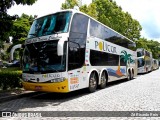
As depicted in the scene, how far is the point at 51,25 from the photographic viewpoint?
10.8 metres

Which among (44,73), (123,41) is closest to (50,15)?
(44,73)

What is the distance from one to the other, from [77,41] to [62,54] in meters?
2.18

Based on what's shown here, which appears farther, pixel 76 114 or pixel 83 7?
pixel 83 7

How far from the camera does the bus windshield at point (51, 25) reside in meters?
10.5

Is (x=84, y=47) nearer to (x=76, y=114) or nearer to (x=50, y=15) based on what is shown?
Answer: (x=50, y=15)

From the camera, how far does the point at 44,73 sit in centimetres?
1007

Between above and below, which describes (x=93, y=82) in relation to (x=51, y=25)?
below

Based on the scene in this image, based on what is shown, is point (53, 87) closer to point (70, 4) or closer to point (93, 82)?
point (93, 82)

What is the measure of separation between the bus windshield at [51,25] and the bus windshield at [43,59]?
605 mm

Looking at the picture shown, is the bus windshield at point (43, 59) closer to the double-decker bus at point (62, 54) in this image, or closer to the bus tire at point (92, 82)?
the double-decker bus at point (62, 54)

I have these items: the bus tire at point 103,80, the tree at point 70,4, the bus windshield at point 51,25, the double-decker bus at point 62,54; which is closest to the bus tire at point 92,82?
the double-decker bus at point 62,54

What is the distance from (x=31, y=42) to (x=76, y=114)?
481 centimetres

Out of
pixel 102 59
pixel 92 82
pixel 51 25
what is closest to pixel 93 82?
pixel 92 82

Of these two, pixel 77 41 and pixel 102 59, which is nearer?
pixel 77 41
